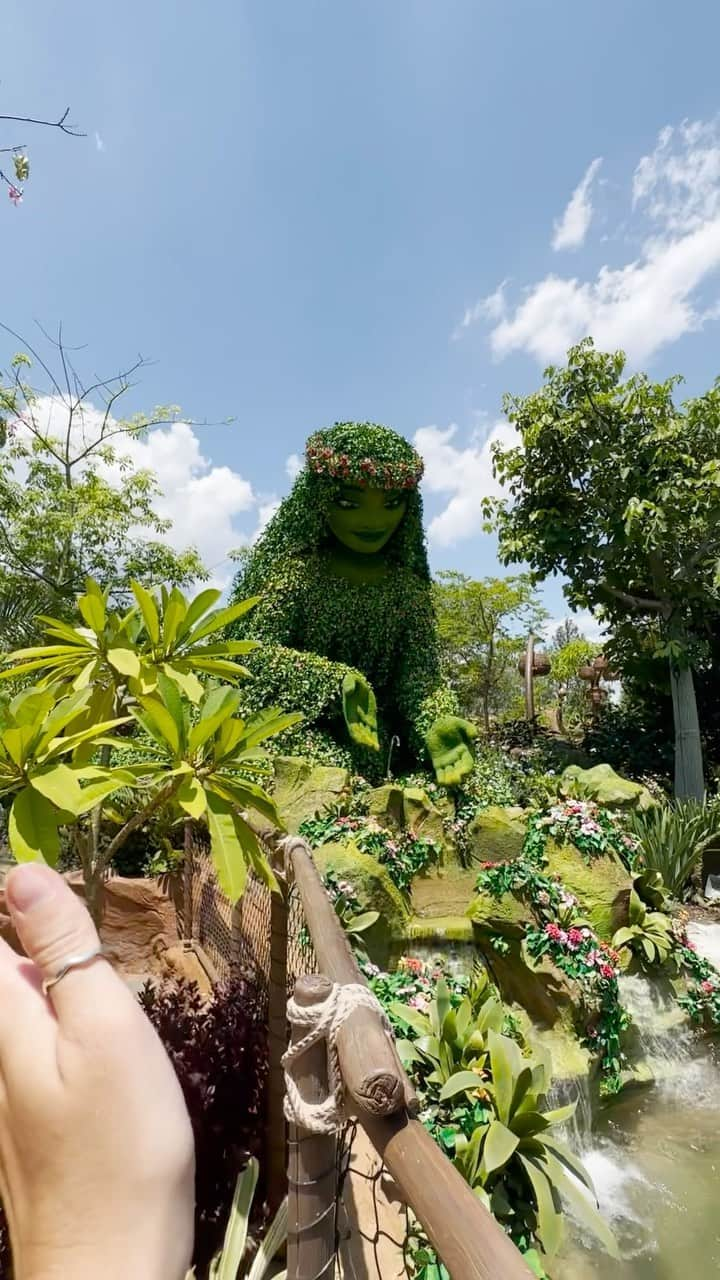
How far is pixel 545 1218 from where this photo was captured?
2264mm

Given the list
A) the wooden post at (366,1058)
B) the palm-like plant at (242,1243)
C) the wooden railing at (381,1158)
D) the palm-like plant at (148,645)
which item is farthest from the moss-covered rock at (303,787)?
the wooden post at (366,1058)

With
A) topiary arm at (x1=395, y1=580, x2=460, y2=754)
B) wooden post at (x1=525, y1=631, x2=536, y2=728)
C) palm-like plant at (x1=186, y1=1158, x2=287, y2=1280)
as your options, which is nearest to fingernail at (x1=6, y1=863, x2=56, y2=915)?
palm-like plant at (x1=186, y1=1158, x2=287, y2=1280)

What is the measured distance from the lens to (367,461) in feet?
15.8

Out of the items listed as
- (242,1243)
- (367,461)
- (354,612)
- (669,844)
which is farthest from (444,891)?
(367,461)

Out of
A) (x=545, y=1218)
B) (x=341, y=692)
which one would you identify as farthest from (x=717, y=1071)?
(x=341, y=692)

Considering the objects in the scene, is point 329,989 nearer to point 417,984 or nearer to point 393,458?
point 417,984

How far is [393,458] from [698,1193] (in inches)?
198

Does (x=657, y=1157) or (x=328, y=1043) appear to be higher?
(x=328, y=1043)

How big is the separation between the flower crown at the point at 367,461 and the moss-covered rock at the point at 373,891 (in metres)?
2.76

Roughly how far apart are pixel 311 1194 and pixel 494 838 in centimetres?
345

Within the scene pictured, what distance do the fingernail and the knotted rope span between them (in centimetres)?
69

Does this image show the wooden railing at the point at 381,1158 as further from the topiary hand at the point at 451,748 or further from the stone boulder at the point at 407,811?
the topiary hand at the point at 451,748

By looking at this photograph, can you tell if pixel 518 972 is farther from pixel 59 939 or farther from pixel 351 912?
pixel 59 939

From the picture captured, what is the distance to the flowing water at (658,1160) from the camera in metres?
3.01
